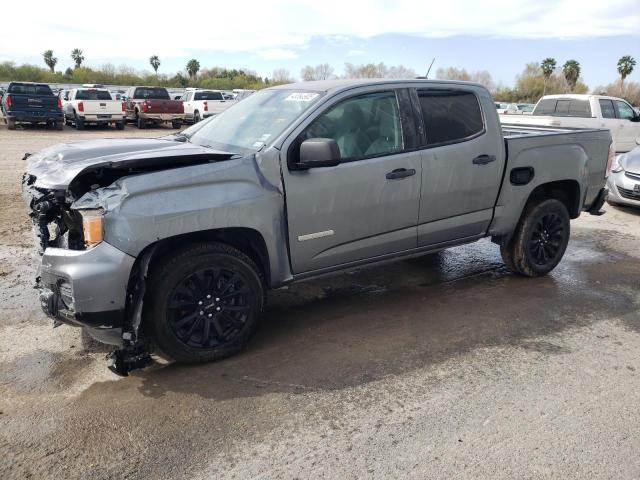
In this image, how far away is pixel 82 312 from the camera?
3258 mm

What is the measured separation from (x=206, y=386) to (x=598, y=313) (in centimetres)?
347

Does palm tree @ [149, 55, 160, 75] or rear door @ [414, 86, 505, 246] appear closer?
rear door @ [414, 86, 505, 246]

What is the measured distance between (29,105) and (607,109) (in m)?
20.4

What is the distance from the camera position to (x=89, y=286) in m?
3.22

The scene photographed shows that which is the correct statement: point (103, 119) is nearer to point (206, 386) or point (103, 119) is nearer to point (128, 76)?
point (206, 386)

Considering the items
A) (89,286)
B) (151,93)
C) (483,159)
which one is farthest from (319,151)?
(151,93)

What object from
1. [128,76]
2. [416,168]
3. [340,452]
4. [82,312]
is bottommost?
[340,452]

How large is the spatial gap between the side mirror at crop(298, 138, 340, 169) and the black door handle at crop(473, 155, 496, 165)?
1.60m

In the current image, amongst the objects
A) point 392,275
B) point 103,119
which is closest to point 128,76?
point 103,119

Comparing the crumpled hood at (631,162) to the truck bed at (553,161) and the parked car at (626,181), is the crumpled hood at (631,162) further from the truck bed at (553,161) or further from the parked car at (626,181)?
the truck bed at (553,161)

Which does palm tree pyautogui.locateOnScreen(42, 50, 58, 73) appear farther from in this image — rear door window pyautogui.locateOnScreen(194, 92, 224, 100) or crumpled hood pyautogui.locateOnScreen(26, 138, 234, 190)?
crumpled hood pyautogui.locateOnScreen(26, 138, 234, 190)

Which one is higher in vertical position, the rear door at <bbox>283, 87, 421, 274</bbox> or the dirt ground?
the rear door at <bbox>283, 87, 421, 274</bbox>

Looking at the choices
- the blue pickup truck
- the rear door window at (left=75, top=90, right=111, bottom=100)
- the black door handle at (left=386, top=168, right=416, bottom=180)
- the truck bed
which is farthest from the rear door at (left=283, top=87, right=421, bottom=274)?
the rear door window at (left=75, top=90, right=111, bottom=100)

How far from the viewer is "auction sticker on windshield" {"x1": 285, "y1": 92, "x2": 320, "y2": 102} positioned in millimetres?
4211
